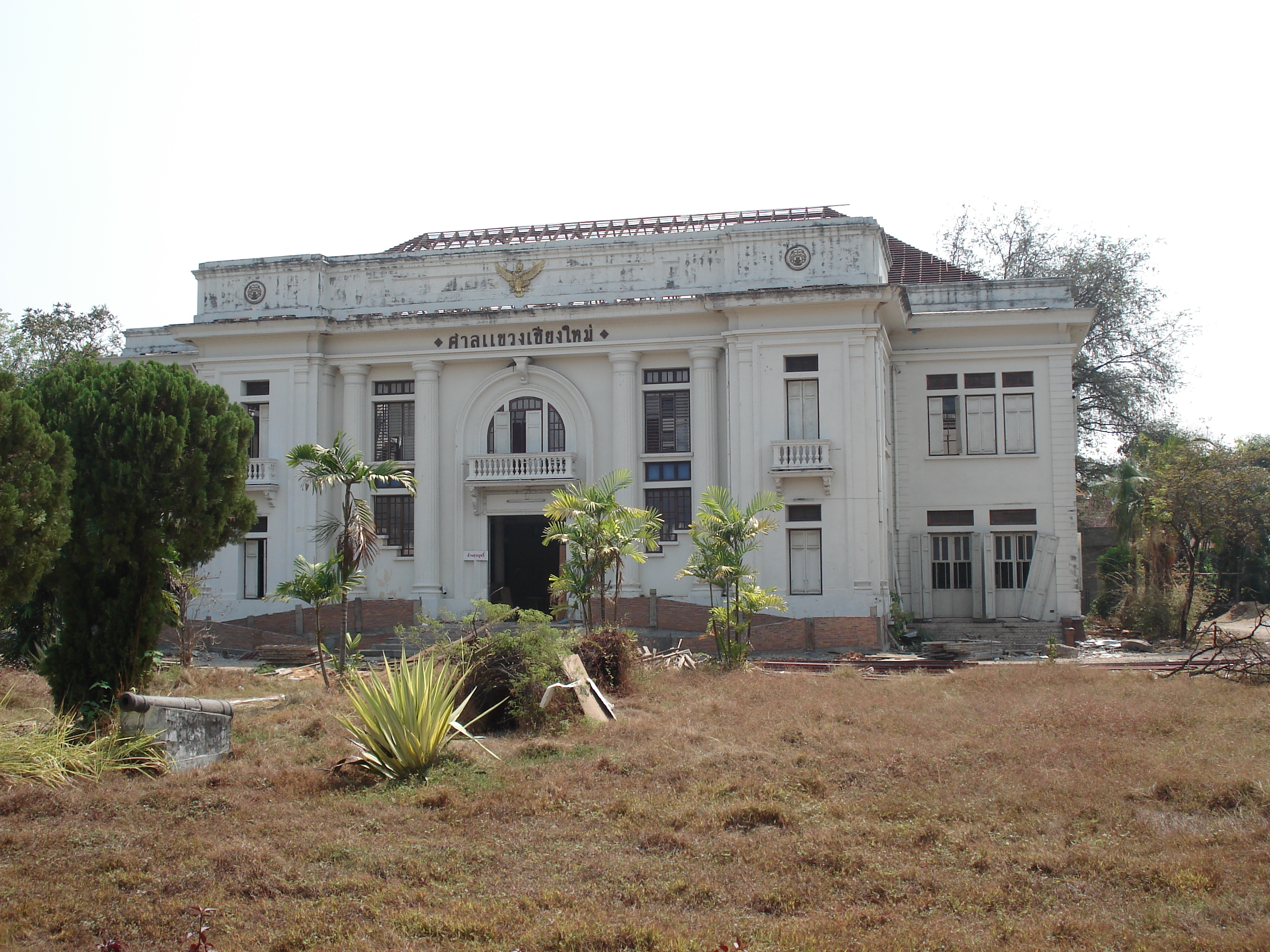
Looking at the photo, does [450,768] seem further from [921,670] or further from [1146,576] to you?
[1146,576]

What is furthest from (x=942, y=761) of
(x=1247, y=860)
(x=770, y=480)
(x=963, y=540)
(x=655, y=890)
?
(x=963, y=540)

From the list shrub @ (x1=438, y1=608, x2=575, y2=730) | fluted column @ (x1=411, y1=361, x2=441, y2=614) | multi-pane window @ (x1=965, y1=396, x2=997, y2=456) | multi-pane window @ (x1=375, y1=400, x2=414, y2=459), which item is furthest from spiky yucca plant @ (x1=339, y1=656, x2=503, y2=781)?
multi-pane window @ (x1=965, y1=396, x2=997, y2=456)

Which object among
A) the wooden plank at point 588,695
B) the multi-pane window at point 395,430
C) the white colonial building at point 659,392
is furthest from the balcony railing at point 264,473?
the wooden plank at point 588,695

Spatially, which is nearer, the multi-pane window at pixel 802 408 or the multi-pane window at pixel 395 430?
the multi-pane window at pixel 802 408

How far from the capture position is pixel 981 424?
2675cm

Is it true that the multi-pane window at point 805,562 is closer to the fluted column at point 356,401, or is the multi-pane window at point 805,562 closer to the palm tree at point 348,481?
the palm tree at point 348,481

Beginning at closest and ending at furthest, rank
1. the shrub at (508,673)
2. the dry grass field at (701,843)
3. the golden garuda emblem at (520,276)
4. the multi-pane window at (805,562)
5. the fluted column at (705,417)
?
the dry grass field at (701,843) < the shrub at (508,673) < the multi-pane window at (805,562) < the fluted column at (705,417) < the golden garuda emblem at (520,276)

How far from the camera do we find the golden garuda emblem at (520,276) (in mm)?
26344

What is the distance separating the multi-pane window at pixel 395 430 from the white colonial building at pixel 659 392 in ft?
0.17

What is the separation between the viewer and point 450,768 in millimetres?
10180

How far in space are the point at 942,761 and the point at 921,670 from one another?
9035mm

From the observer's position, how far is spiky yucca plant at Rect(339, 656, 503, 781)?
10000 mm

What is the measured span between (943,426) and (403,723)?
1977cm

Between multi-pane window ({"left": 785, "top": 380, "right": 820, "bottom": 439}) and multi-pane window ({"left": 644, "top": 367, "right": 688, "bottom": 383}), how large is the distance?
2624 mm
